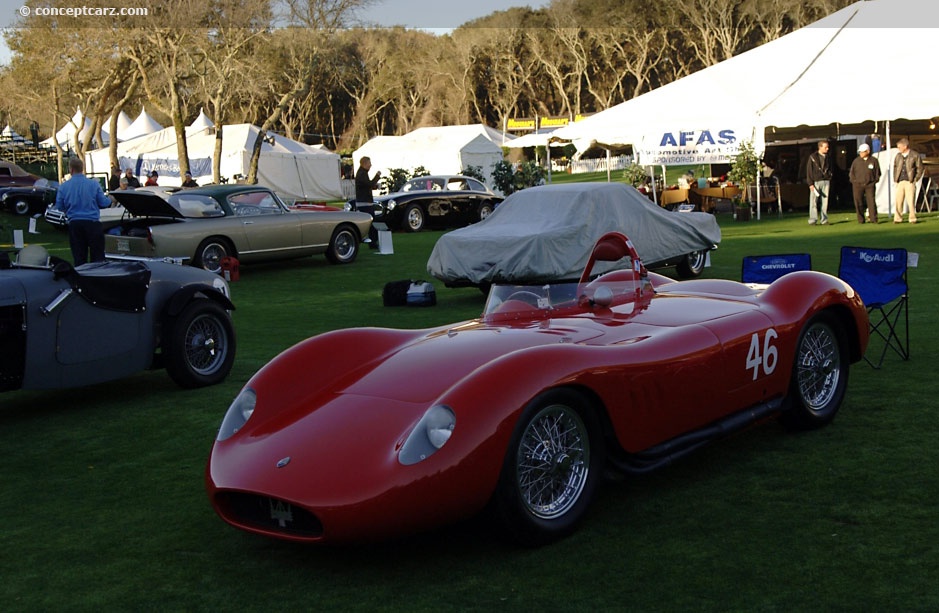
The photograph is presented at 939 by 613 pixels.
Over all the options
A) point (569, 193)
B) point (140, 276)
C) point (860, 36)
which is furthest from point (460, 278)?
point (860, 36)

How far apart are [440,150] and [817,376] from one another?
4094 centimetres

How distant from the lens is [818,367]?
590cm

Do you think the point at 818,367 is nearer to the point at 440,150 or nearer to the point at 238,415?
the point at 238,415

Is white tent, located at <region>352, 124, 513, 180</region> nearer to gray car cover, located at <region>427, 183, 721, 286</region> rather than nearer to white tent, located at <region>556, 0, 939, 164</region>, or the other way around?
white tent, located at <region>556, 0, 939, 164</region>

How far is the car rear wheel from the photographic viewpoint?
26250mm

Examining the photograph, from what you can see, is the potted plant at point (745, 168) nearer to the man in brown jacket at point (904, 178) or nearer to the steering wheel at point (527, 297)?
the man in brown jacket at point (904, 178)

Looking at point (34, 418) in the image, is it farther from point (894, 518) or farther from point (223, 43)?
point (223, 43)

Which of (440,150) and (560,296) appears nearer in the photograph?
(560,296)

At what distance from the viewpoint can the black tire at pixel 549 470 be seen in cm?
411

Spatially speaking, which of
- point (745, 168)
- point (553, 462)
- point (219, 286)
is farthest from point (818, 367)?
point (745, 168)

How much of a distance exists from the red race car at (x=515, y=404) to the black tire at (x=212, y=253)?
36.6 ft

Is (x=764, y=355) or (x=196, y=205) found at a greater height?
(x=196, y=205)

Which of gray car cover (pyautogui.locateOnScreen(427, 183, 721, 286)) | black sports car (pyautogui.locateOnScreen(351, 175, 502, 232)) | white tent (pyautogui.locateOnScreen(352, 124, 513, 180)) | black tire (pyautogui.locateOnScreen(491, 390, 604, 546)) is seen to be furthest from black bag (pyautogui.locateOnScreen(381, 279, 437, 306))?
white tent (pyautogui.locateOnScreen(352, 124, 513, 180))

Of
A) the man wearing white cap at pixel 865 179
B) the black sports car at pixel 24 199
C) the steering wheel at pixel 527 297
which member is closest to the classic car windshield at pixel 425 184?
the man wearing white cap at pixel 865 179
